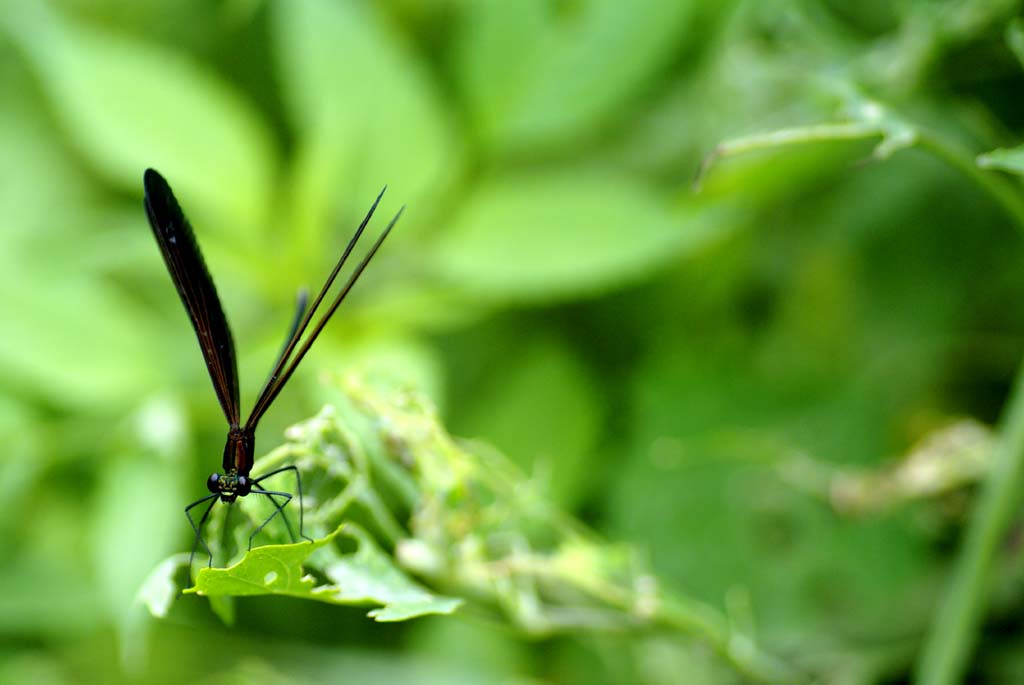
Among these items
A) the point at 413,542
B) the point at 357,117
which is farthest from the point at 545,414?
the point at 413,542

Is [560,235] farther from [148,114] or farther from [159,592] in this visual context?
[159,592]

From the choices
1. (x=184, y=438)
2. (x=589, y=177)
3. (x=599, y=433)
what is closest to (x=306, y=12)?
(x=589, y=177)

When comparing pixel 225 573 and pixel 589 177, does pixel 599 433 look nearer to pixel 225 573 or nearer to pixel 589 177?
pixel 589 177

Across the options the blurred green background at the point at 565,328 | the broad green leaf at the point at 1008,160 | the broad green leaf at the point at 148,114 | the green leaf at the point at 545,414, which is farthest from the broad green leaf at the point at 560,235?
the broad green leaf at the point at 1008,160

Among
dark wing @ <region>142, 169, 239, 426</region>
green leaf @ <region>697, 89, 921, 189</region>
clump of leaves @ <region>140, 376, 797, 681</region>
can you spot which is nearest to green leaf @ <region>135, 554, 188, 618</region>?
clump of leaves @ <region>140, 376, 797, 681</region>

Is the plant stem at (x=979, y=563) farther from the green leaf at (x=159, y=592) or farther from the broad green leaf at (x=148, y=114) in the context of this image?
the broad green leaf at (x=148, y=114)

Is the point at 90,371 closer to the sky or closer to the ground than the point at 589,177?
closer to the ground
